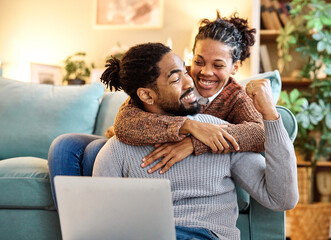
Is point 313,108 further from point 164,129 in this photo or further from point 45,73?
point 45,73

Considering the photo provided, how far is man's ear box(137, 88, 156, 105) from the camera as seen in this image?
A: 1134mm

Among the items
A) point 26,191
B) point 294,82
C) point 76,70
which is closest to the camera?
point 26,191

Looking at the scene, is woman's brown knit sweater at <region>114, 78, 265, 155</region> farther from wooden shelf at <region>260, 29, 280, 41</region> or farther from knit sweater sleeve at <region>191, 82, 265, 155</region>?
wooden shelf at <region>260, 29, 280, 41</region>

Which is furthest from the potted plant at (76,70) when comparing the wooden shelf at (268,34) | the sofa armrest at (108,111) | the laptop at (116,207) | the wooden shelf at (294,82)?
the laptop at (116,207)

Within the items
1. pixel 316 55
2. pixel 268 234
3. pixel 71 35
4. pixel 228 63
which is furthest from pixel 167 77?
pixel 71 35

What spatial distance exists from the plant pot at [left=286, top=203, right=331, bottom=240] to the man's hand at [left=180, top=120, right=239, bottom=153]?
1637 millimetres

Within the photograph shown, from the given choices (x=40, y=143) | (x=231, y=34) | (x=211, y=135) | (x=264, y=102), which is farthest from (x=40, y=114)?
(x=264, y=102)

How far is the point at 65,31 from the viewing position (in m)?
3.58

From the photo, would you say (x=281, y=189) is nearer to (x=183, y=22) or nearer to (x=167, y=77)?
(x=167, y=77)

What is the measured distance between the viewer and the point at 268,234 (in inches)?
51.0

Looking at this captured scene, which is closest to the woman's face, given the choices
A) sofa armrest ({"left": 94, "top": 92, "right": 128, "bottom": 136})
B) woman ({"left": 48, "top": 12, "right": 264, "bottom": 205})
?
woman ({"left": 48, "top": 12, "right": 264, "bottom": 205})

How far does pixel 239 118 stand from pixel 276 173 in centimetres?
29

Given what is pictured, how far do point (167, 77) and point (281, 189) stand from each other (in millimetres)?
454

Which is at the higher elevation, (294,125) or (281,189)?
(294,125)
